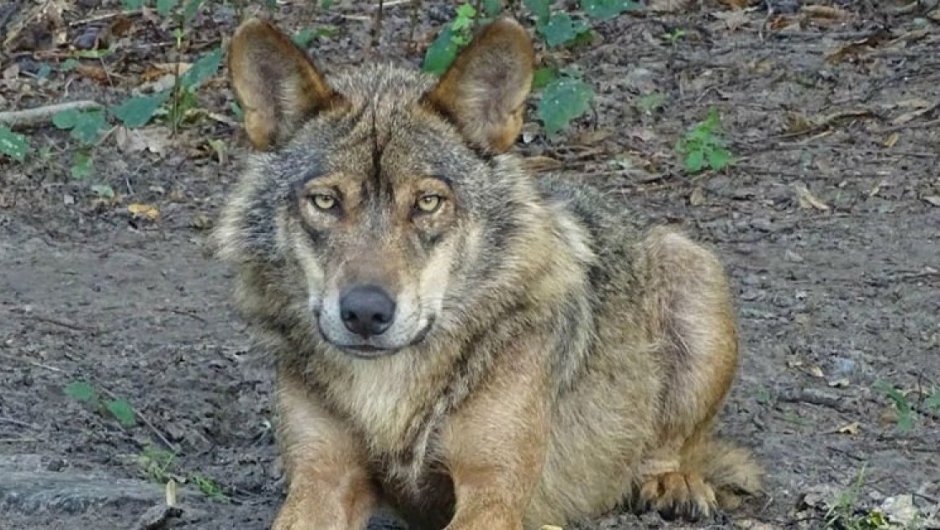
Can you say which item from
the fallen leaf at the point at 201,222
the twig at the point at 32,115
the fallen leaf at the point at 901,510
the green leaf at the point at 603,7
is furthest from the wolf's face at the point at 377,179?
the twig at the point at 32,115

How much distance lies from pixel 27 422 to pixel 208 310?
5.58 feet

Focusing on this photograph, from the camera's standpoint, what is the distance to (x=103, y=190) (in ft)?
33.9

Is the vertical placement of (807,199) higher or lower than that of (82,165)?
higher

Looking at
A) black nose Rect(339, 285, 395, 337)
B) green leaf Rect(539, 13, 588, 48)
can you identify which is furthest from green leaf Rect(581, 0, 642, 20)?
black nose Rect(339, 285, 395, 337)

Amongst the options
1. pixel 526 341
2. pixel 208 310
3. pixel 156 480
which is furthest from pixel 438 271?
pixel 208 310

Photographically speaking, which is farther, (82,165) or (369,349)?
(82,165)

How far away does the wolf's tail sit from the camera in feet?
21.3

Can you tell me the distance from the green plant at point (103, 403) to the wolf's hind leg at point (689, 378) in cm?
209

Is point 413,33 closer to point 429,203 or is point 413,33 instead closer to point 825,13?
point 825,13

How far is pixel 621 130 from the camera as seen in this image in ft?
35.5

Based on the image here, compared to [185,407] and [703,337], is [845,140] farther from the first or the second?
[185,407]

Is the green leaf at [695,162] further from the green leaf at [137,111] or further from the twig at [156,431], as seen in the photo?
the twig at [156,431]

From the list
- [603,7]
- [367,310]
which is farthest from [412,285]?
[603,7]

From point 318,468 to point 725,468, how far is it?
5.81 ft
